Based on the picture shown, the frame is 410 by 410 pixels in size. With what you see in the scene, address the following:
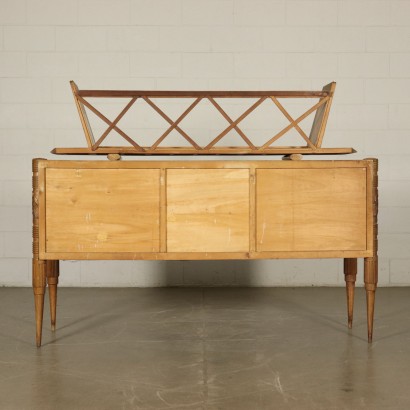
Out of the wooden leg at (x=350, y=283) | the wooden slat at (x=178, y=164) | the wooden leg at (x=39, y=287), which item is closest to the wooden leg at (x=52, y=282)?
the wooden leg at (x=39, y=287)

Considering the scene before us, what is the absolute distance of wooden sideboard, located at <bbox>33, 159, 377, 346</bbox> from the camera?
227 centimetres

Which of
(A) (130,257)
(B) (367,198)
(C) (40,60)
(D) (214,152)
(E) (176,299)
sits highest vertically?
(C) (40,60)

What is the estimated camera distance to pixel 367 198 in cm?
232

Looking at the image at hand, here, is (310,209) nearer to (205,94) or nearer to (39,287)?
(205,94)

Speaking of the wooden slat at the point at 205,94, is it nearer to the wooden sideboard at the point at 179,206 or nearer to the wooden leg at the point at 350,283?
the wooden sideboard at the point at 179,206

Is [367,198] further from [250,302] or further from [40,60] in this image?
[40,60]

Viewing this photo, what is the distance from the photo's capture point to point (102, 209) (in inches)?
89.8

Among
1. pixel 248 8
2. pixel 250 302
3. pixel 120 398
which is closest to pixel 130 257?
pixel 120 398

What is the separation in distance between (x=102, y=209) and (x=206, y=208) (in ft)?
1.38

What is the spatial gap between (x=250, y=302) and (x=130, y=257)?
1185 mm

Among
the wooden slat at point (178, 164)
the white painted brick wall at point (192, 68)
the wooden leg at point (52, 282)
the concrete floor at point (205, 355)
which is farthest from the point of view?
the white painted brick wall at point (192, 68)

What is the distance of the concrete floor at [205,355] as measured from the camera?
68.6 inches

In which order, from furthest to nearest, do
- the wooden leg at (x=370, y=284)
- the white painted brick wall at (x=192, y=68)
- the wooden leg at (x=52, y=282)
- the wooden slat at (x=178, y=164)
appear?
the white painted brick wall at (x=192, y=68) < the wooden leg at (x=52, y=282) < the wooden leg at (x=370, y=284) < the wooden slat at (x=178, y=164)

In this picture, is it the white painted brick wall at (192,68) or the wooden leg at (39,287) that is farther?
the white painted brick wall at (192,68)
